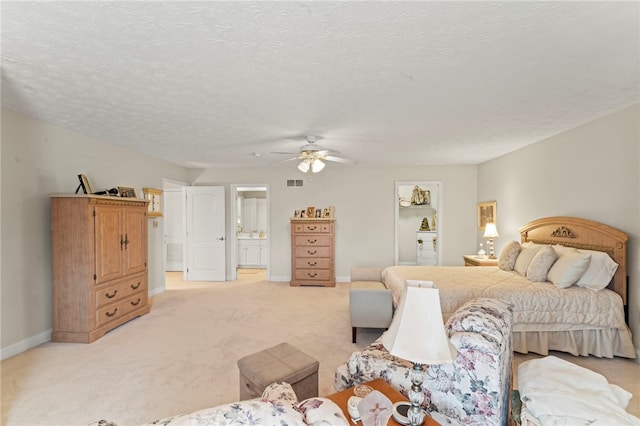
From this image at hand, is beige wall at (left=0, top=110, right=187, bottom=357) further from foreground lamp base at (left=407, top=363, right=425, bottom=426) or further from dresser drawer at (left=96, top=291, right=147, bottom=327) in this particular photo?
Result: foreground lamp base at (left=407, top=363, right=425, bottom=426)

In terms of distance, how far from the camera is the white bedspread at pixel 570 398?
46.4 inches

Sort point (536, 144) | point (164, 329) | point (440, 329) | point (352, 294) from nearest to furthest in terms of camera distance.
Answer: point (440, 329) < point (352, 294) < point (164, 329) < point (536, 144)

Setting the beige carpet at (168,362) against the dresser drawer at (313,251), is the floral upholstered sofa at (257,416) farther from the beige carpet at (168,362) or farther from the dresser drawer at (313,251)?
the dresser drawer at (313,251)

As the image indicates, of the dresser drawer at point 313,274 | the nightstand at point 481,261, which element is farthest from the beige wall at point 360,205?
the nightstand at point 481,261

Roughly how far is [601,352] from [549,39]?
9.43 ft

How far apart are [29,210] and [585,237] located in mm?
6018

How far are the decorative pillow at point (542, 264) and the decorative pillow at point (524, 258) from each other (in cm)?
23

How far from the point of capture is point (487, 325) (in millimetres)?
1424

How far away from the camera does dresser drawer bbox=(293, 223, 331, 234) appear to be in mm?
5699

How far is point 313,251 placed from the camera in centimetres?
572

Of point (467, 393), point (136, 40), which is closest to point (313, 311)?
point (467, 393)

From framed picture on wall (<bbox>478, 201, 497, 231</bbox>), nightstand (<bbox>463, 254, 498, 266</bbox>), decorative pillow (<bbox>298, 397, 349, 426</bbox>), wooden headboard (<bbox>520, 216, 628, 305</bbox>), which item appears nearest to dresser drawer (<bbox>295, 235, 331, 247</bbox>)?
nightstand (<bbox>463, 254, 498, 266</bbox>)

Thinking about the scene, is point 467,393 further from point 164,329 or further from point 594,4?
point 164,329

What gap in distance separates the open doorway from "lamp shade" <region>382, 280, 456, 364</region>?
5.31 meters
